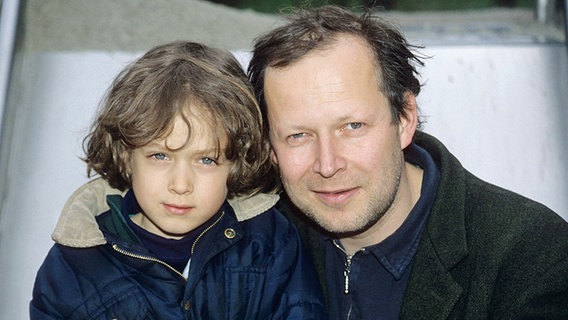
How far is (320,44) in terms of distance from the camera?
2547mm

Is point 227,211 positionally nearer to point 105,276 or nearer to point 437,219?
point 105,276

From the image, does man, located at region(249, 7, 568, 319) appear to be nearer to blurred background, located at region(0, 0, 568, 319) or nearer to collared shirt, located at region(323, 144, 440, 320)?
collared shirt, located at region(323, 144, 440, 320)

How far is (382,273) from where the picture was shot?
260 centimetres

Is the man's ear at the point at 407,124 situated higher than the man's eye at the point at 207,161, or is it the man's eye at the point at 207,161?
the man's ear at the point at 407,124

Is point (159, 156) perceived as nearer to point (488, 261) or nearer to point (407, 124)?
point (407, 124)

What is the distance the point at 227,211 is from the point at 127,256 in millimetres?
330

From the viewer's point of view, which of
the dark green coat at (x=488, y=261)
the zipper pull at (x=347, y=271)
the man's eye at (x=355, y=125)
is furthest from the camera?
the zipper pull at (x=347, y=271)

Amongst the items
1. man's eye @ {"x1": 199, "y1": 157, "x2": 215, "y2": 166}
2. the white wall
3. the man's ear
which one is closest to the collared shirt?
the man's ear

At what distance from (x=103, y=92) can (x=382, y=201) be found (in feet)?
4.58

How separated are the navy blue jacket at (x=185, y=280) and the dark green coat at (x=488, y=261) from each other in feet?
1.06

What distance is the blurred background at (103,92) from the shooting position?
3.20 m

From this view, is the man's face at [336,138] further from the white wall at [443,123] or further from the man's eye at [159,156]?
the white wall at [443,123]

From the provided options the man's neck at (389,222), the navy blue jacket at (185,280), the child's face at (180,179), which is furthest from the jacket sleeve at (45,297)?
the man's neck at (389,222)

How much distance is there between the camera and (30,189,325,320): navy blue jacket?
2.41 meters
